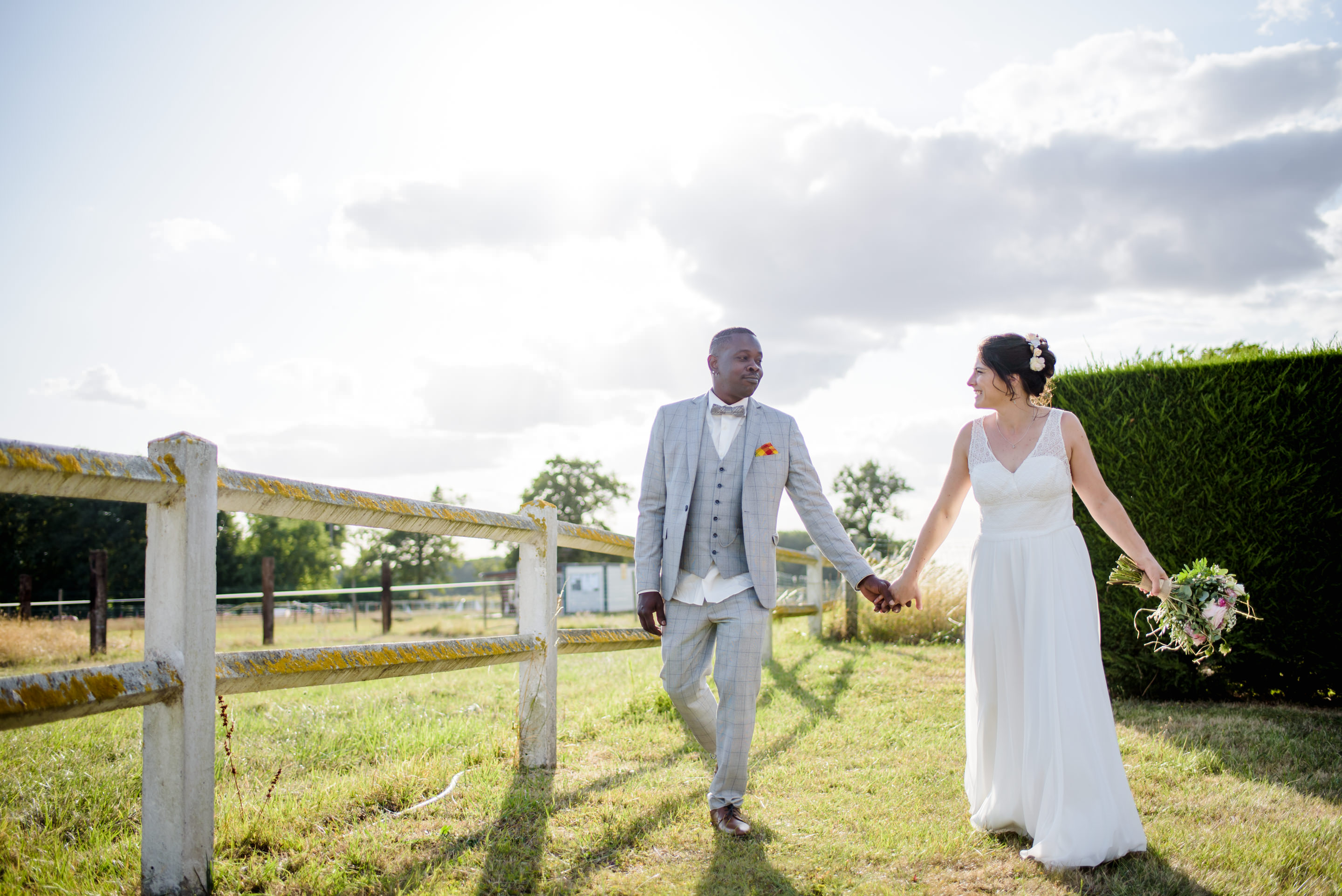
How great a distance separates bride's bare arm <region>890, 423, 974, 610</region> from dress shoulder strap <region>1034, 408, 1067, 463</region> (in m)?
0.32

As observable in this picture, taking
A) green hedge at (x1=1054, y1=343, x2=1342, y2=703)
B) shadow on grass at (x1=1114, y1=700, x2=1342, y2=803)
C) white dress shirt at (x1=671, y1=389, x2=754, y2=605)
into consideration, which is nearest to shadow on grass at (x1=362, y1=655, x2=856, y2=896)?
white dress shirt at (x1=671, y1=389, x2=754, y2=605)

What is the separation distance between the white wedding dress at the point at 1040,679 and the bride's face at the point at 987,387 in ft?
0.50

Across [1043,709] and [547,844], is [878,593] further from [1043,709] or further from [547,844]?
[547,844]

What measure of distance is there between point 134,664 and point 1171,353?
7.13 m

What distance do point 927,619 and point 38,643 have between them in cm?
1171

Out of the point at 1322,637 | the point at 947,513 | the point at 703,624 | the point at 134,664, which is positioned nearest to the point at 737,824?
the point at 703,624

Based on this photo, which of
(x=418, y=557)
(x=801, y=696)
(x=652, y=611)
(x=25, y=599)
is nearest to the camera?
(x=652, y=611)

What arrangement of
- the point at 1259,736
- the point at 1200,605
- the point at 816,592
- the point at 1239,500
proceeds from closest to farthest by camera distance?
the point at 1200,605, the point at 1259,736, the point at 1239,500, the point at 816,592

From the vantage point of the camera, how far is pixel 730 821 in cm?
362

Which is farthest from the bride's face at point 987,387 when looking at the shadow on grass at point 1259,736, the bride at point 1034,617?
the shadow on grass at point 1259,736

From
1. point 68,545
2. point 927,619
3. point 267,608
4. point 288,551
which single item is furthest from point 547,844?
point 288,551

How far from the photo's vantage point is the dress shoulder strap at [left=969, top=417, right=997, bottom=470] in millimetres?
3980

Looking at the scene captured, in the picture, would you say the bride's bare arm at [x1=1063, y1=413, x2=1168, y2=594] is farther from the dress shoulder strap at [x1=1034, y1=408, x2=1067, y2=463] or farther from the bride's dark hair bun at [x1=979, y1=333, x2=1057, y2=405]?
the bride's dark hair bun at [x1=979, y1=333, x2=1057, y2=405]

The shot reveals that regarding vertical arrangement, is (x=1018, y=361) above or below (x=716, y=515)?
above
